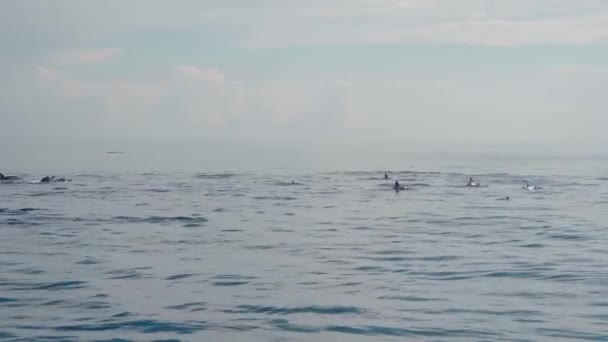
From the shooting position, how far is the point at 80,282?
824 inches

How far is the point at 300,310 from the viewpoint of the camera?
17875mm

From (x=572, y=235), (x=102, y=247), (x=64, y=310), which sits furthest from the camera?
(x=572, y=235)

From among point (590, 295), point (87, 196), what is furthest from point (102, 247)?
point (87, 196)

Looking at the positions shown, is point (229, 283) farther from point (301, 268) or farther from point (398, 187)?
point (398, 187)

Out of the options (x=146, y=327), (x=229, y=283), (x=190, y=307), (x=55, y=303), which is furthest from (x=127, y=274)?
(x=146, y=327)

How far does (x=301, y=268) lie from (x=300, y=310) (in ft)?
18.1

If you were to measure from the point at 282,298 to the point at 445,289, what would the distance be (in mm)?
3836

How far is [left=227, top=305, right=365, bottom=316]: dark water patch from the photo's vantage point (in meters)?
17.7

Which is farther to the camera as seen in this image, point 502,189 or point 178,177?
point 178,177

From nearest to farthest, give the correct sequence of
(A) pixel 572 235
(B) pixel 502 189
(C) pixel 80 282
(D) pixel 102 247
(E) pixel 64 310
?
(E) pixel 64 310 → (C) pixel 80 282 → (D) pixel 102 247 → (A) pixel 572 235 → (B) pixel 502 189

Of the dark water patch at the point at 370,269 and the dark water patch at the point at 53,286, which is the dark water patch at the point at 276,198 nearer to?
the dark water patch at the point at 370,269

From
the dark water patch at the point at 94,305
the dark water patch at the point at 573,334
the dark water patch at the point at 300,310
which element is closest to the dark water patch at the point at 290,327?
the dark water patch at the point at 300,310

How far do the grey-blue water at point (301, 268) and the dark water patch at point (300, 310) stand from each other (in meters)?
0.04

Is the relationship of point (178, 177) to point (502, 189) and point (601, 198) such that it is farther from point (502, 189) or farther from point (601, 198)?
point (601, 198)
